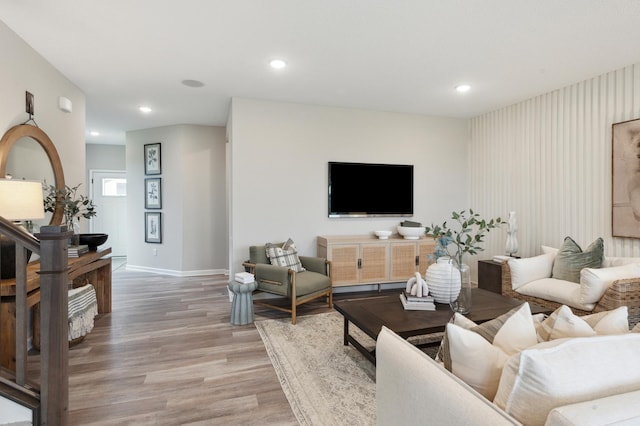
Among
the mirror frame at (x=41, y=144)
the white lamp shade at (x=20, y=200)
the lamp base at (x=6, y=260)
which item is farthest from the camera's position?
the mirror frame at (x=41, y=144)

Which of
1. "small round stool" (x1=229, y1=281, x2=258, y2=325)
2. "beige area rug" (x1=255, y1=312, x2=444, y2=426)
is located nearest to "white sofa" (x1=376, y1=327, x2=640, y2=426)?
"beige area rug" (x1=255, y1=312, x2=444, y2=426)

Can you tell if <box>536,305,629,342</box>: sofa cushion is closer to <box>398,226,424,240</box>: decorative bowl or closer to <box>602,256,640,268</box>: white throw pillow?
<box>602,256,640,268</box>: white throw pillow

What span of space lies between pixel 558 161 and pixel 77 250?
5454 millimetres

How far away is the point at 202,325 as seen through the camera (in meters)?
3.38

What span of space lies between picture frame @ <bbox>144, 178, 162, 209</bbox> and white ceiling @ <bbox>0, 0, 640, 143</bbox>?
192 cm

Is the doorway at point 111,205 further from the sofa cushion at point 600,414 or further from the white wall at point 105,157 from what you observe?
the sofa cushion at point 600,414

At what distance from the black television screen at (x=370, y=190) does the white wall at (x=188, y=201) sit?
245 centimetres

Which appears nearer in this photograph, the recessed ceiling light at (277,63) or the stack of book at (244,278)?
the recessed ceiling light at (277,63)

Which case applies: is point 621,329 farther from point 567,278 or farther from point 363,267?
point 363,267

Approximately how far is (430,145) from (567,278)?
263cm

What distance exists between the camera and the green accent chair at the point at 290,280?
3465mm

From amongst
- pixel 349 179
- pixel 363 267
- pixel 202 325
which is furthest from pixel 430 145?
pixel 202 325

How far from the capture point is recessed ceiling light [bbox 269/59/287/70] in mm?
3143

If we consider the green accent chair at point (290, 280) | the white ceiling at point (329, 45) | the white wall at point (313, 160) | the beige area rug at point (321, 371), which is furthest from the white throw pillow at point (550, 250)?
the green accent chair at point (290, 280)
